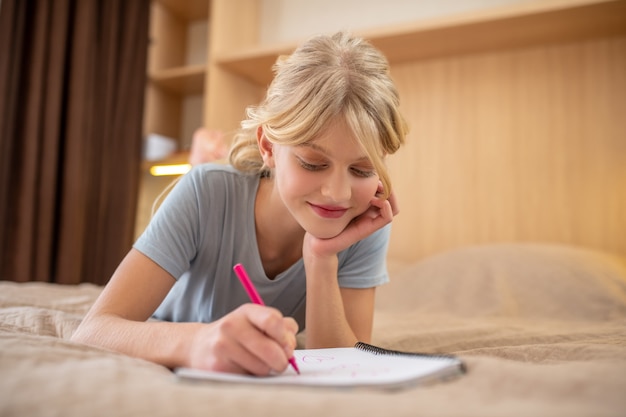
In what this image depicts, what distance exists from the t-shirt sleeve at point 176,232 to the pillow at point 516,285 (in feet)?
3.25

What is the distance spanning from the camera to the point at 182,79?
2939 millimetres

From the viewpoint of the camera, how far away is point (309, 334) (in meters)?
0.97


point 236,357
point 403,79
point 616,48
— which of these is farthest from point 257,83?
point 236,357

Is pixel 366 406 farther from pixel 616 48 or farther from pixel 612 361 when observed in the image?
pixel 616 48

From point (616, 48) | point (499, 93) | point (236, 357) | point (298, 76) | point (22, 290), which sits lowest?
point (22, 290)

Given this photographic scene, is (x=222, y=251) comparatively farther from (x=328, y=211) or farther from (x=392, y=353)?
(x=392, y=353)

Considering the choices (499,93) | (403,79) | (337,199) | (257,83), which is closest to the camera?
(337,199)

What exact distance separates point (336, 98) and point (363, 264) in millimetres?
402

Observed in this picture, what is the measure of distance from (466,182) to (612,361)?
1818 millimetres

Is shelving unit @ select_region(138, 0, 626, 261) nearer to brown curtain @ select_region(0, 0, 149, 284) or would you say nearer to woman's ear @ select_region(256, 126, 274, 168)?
brown curtain @ select_region(0, 0, 149, 284)

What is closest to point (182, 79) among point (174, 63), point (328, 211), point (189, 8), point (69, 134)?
point (174, 63)

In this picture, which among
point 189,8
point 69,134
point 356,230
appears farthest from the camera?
point 189,8

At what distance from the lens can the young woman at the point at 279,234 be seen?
69cm

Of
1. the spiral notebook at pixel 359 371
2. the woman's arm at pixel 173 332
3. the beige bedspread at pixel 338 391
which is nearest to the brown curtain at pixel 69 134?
the beige bedspread at pixel 338 391
